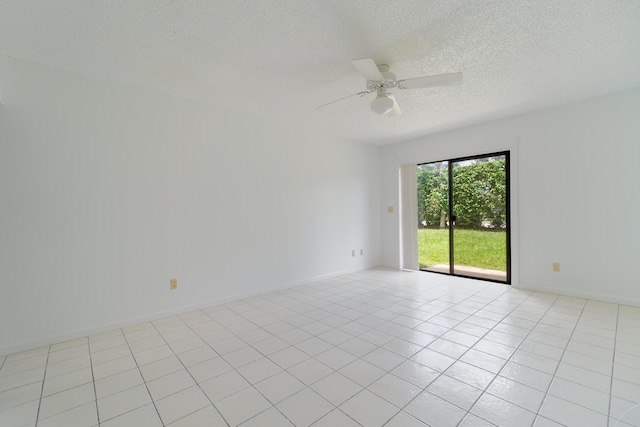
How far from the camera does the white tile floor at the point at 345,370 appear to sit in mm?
1521

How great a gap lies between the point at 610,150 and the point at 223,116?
4.61 m

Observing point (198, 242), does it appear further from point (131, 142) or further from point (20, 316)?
point (20, 316)

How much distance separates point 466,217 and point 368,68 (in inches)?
136

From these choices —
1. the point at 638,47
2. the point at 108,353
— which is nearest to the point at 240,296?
the point at 108,353

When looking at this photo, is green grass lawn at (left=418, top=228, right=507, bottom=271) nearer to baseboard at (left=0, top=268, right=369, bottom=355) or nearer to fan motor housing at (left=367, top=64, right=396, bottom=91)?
baseboard at (left=0, top=268, right=369, bottom=355)

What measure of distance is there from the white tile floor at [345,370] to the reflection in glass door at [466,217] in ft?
4.61

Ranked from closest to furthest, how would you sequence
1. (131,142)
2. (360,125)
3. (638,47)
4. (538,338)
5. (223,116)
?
(638,47), (538,338), (131,142), (223,116), (360,125)

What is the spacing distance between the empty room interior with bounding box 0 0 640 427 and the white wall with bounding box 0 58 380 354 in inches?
0.7

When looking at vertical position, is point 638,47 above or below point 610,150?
above

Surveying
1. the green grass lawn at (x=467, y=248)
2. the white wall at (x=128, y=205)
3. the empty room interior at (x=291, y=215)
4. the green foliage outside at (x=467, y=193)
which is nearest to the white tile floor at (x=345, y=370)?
the empty room interior at (x=291, y=215)

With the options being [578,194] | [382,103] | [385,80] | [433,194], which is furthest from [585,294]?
[385,80]

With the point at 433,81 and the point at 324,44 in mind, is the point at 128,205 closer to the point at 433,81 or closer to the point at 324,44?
the point at 324,44

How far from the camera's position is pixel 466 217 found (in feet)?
14.7

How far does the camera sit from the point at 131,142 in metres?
2.74
